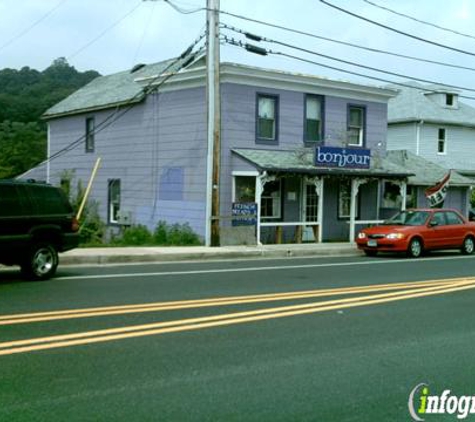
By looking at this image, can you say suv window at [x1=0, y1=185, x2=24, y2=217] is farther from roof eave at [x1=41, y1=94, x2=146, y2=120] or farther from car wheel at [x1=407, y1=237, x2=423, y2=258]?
roof eave at [x1=41, y1=94, x2=146, y2=120]

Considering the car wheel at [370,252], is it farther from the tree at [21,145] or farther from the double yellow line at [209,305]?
the tree at [21,145]

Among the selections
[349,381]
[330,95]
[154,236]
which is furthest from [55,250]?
[330,95]

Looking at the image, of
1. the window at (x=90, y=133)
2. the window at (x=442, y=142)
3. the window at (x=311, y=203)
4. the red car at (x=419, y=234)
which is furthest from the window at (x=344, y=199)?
the window at (x=442, y=142)

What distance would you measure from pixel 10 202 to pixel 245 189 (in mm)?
12112

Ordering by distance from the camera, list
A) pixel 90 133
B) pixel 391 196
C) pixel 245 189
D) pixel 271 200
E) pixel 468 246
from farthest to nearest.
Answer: pixel 90 133
pixel 391 196
pixel 271 200
pixel 245 189
pixel 468 246

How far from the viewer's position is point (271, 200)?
973 inches

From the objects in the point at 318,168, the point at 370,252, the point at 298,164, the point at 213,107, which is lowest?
the point at 370,252

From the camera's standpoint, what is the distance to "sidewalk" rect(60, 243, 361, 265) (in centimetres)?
1652

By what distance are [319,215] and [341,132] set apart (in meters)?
3.54

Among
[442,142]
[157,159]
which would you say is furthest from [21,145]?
[442,142]

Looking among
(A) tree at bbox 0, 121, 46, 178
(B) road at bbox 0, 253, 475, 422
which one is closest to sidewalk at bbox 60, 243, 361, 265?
(B) road at bbox 0, 253, 475, 422

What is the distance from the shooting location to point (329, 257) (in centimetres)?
2044

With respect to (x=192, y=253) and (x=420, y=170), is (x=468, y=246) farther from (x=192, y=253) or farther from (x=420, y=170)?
(x=192, y=253)

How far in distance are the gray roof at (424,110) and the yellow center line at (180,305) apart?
28.6 meters
